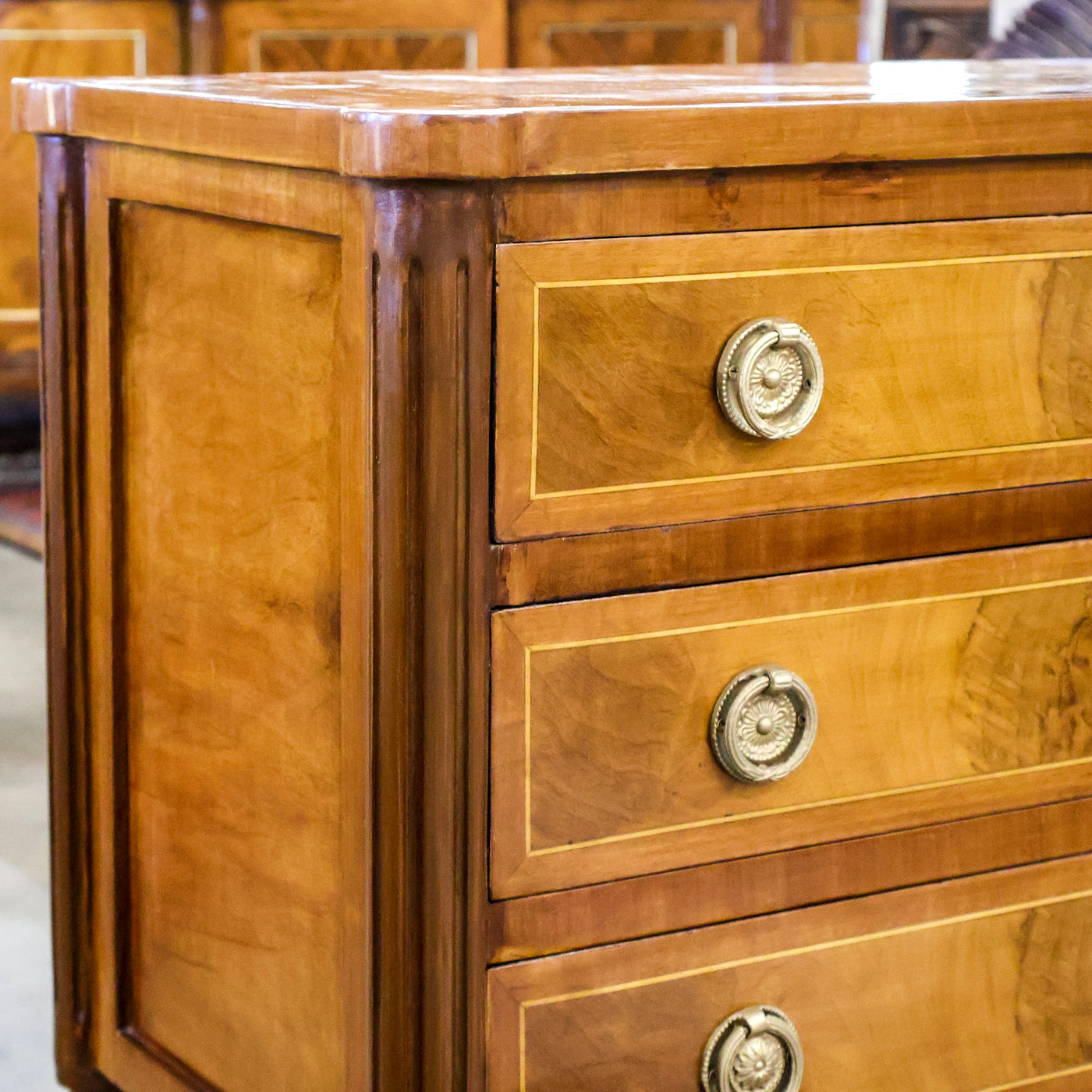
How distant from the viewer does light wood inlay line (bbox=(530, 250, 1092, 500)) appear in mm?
863

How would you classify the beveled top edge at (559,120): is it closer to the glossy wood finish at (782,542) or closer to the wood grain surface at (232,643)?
the wood grain surface at (232,643)

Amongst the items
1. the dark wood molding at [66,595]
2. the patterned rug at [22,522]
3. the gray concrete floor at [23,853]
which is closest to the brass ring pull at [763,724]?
the dark wood molding at [66,595]

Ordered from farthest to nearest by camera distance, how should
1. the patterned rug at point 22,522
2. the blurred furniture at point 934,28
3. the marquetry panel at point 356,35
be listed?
1. the marquetry panel at point 356,35
2. the patterned rug at point 22,522
3. the blurred furniture at point 934,28

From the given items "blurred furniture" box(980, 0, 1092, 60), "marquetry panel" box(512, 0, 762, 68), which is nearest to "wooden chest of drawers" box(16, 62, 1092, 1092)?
"blurred furniture" box(980, 0, 1092, 60)

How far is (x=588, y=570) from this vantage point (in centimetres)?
91

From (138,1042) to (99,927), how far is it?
0.08 m

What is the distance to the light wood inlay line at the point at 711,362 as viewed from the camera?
863mm

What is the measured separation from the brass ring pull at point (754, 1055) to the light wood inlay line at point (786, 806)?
118mm

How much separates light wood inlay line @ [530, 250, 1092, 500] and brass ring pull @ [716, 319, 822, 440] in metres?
0.02

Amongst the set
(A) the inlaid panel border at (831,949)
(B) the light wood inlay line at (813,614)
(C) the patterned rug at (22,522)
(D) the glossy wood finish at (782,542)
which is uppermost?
(D) the glossy wood finish at (782,542)

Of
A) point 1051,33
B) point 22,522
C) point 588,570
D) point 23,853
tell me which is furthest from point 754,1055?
point 22,522

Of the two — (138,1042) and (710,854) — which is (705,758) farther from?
(138,1042)

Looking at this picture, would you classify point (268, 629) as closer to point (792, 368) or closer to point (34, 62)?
point (792, 368)

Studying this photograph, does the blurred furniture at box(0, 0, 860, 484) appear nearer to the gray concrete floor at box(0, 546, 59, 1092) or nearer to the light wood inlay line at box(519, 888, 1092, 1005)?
the gray concrete floor at box(0, 546, 59, 1092)
